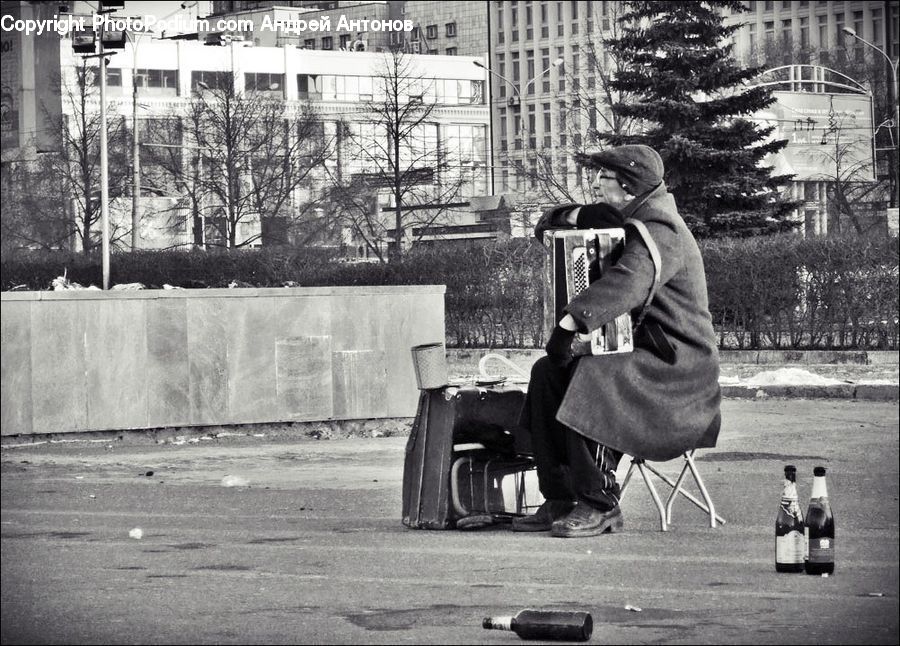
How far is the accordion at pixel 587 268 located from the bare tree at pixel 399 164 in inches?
1248

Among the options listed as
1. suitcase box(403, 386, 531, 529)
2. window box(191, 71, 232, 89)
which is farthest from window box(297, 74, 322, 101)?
suitcase box(403, 386, 531, 529)

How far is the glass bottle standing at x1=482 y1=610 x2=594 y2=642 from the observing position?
220 inches

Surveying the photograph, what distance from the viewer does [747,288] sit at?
78.4 feet

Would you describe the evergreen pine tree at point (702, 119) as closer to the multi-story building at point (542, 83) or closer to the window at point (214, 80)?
the multi-story building at point (542, 83)

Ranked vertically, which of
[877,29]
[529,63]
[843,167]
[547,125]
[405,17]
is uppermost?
[529,63]

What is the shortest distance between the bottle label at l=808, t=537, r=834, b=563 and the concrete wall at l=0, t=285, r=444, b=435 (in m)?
7.67

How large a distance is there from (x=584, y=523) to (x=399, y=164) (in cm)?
3726

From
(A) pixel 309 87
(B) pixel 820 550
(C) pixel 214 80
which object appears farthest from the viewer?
(A) pixel 309 87

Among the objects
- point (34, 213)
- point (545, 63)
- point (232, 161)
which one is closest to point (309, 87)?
point (545, 63)

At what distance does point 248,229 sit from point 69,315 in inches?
1765

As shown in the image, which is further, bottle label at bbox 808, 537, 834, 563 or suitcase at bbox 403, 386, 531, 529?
suitcase at bbox 403, 386, 531, 529

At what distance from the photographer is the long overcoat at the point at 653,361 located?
7797 millimetres

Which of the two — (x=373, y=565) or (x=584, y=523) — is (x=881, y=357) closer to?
(x=584, y=523)

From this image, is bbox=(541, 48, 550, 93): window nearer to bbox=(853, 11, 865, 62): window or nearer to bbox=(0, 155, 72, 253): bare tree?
bbox=(853, 11, 865, 62): window
